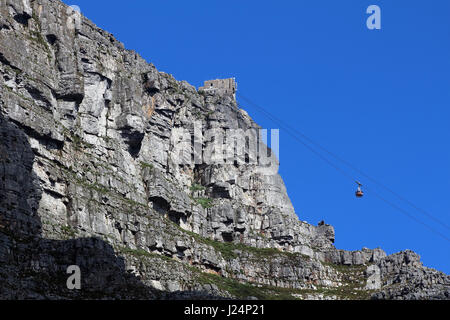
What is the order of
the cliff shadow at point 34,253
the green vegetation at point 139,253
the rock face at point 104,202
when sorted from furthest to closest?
the green vegetation at point 139,253
the rock face at point 104,202
the cliff shadow at point 34,253

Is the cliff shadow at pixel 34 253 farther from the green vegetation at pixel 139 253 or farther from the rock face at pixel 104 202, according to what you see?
the green vegetation at pixel 139 253

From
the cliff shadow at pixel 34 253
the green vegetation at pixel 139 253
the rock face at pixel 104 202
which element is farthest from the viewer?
the green vegetation at pixel 139 253

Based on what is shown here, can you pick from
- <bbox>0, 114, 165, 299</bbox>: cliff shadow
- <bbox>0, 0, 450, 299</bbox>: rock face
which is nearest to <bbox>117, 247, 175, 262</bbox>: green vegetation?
<bbox>0, 0, 450, 299</bbox>: rock face

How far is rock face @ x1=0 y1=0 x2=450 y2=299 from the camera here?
127000mm

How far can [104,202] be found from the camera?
154m

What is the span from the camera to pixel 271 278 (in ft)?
616

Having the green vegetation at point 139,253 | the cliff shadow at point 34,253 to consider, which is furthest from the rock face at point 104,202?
the green vegetation at point 139,253

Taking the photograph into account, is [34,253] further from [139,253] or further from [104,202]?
[104,202]

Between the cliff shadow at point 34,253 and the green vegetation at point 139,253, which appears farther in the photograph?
the green vegetation at point 139,253

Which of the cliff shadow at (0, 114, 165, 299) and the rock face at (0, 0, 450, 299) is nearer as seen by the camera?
the cliff shadow at (0, 114, 165, 299)

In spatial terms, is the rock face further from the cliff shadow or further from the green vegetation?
the green vegetation

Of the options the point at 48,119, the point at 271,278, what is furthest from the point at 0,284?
the point at 271,278

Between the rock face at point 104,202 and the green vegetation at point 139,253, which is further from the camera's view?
the green vegetation at point 139,253

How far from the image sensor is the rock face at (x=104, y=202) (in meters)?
127
